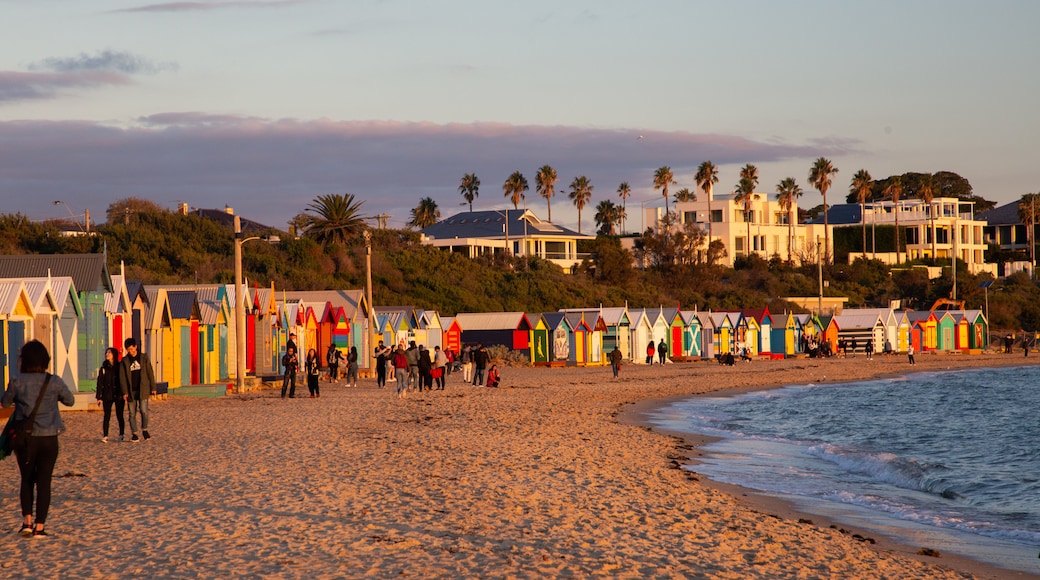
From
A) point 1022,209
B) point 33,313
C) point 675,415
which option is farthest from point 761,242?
point 33,313

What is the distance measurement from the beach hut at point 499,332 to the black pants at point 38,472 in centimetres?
5152

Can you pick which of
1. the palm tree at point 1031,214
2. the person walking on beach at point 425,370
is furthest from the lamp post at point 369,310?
the palm tree at point 1031,214

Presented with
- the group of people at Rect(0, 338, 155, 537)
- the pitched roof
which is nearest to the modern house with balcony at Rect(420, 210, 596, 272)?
the pitched roof

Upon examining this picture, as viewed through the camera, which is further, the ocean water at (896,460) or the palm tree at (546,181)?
the palm tree at (546,181)

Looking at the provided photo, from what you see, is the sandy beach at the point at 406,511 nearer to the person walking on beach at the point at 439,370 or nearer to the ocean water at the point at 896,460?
the ocean water at the point at 896,460

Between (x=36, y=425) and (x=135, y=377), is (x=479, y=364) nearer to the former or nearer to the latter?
(x=135, y=377)

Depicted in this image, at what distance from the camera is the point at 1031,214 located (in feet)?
424

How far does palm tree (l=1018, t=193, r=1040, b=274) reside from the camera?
130 meters

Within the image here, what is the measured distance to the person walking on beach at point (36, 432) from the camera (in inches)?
416

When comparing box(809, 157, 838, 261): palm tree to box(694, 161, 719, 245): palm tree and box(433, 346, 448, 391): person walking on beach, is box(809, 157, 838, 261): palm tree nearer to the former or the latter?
box(694, 161, 719, 245): palm tree

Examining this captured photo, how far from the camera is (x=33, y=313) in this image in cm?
2586

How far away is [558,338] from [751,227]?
6356cm

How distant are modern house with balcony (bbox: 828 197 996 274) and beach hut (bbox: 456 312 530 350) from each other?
7052 centimetres

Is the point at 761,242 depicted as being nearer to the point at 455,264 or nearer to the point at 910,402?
the point at 455,264
